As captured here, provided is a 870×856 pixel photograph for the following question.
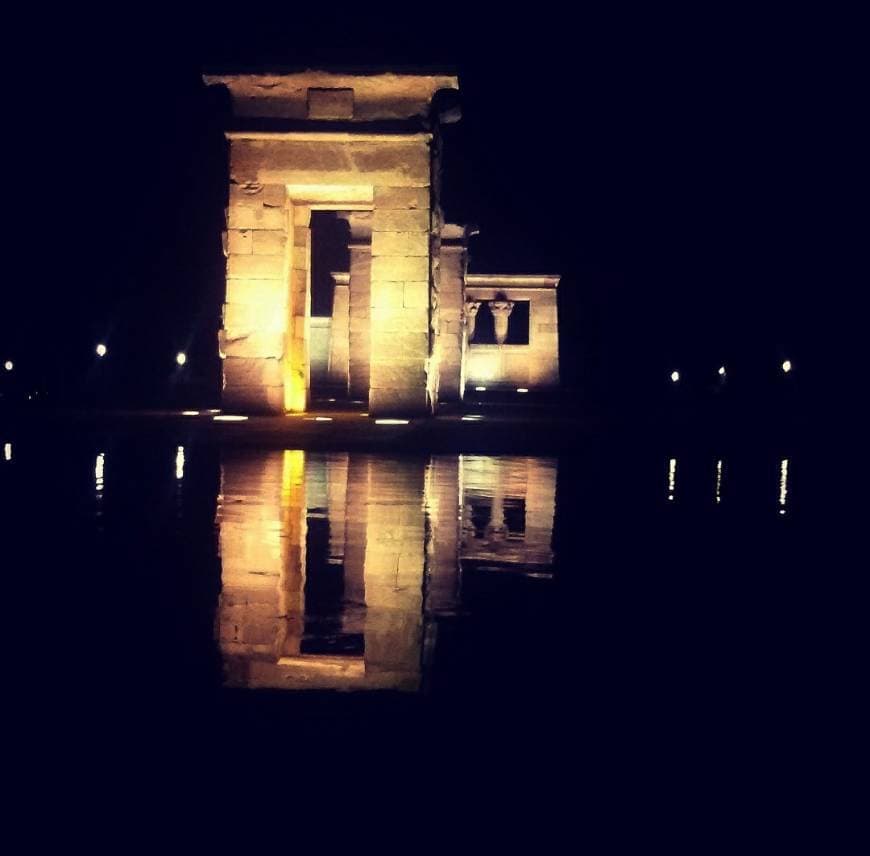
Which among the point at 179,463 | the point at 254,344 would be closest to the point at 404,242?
the point at 254,344

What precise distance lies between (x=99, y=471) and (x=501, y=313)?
2712 centimetres

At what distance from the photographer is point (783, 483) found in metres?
8.98

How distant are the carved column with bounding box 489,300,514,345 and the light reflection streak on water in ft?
75.8

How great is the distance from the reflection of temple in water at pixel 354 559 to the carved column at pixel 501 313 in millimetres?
25704

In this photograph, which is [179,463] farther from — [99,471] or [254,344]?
[254,344]

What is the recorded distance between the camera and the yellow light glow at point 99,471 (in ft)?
25.7

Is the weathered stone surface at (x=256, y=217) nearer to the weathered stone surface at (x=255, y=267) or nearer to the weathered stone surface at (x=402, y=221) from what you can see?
the weathered stone surface at (x=255, y=267)

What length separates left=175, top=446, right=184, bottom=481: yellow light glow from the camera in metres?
8.91

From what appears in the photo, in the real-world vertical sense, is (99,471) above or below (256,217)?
below

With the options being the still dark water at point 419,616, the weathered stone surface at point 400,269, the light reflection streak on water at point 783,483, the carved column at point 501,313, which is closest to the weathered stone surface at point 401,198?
the weathered stone surface at point 400,269

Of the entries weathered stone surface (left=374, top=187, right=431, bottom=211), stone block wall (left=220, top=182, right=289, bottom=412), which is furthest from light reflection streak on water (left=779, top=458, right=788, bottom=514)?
stone block wall (left=220, top=182, right=289, bottom=412)

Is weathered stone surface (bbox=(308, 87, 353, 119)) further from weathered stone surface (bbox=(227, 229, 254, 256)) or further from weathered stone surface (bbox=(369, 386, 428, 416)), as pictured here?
weathered stone surface (bbox=(369, 386, 428, 416))

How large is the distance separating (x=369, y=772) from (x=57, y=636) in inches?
64.3

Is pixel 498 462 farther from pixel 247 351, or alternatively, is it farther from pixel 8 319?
pixel 8 319
